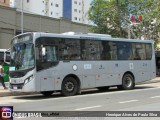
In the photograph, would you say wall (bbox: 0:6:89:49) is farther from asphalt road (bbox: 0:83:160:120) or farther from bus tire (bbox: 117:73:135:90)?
asphalt road (bbox: 0:83:160:120)

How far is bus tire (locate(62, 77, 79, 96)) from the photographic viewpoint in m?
19.0

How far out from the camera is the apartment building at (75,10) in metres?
105

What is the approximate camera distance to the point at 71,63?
19297mm

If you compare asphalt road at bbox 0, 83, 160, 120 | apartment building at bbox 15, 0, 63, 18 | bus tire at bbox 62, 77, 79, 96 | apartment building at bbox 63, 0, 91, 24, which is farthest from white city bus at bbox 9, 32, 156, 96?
apartment building at bbox 63, 0, 91, 24

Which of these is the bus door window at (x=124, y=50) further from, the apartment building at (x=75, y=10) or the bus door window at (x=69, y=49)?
the apartment building at (x=75, y=10)

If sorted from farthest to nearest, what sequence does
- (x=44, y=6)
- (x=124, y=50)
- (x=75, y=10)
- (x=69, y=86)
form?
1. (x=75, y=10)
2. (x=44, y=6)
3. (x=124, y=50)
4. (x=69, y=86)

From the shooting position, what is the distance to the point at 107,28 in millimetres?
40000

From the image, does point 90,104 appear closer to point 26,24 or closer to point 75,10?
point 26,24

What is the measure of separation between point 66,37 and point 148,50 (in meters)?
7.19

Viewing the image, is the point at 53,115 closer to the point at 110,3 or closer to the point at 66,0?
the point at 110,3

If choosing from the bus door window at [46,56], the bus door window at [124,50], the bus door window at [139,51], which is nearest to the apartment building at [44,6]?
the bus door window at [139,51]

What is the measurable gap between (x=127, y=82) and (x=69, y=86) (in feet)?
16.3

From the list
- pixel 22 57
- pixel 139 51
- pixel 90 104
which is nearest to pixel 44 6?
pixel 139 51

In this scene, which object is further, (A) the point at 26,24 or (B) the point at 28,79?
(A) the point at 26,24
